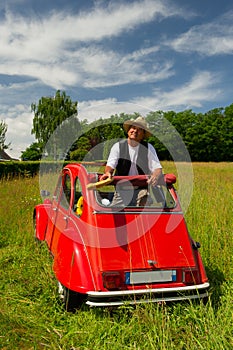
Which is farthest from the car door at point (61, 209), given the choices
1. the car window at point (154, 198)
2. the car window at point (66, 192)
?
the car window at point (154, 198)

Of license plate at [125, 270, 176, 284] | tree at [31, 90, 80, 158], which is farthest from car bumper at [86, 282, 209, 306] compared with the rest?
tree at [31, 90, 80, 158]

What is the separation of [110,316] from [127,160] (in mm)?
1811

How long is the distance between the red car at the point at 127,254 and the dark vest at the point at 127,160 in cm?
37

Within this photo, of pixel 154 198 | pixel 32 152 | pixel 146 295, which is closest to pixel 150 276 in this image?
pixel 146 295

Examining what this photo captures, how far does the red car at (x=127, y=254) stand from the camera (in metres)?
3.19

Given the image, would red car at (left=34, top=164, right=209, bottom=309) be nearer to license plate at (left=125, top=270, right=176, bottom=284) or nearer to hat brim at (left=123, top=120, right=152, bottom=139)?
license plate at (left=125, top=270, right=176, bottom=284)

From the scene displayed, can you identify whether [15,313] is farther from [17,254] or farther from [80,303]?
[17,254]

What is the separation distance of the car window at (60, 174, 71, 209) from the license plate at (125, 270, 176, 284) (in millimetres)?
1459

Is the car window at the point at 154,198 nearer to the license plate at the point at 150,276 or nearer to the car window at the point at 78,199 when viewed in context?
the car window at the point at 78,199

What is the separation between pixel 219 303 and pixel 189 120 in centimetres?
7375

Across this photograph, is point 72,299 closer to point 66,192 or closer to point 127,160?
point 66,192

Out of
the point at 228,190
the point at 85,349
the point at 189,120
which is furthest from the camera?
the point at 189,120

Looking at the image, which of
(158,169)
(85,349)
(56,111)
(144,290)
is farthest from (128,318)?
(56,111)

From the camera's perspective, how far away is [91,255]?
3.30 m
